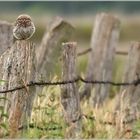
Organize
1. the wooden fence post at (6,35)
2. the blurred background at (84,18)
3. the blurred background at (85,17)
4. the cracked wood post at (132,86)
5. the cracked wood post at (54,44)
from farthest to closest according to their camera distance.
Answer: the blurred background at (85,17) < the blurred background at (84,18) < the cracked wood post at (54,44) < the cracked wood post at (132,86) < the wooden fence post at (6,35)

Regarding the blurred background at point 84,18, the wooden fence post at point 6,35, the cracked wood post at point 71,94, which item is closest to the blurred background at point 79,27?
the blurred background at point 84,18

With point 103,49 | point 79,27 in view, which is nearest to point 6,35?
point 103,49

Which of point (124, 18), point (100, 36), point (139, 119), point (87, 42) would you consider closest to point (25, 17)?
point (139, 119)

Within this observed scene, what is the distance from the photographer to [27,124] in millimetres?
8406

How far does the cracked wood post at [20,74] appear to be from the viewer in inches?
325

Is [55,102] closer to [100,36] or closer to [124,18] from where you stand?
[100,36]

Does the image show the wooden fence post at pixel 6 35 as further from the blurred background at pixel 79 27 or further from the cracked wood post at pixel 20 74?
the cracked wood post at pixel 20 74

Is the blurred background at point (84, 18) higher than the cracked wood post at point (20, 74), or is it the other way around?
the blurred background at point (84, 18)

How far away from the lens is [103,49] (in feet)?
39.9

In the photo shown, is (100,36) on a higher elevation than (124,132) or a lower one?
higher

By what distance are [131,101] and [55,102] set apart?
1.95m

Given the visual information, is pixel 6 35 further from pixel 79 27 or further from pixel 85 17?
pixel 85 17

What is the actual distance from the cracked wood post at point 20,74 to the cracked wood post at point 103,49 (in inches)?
142

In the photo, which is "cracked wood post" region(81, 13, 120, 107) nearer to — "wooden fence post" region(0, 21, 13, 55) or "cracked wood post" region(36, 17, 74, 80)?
"cracked wood post" region(36, 17, 74, 80)
